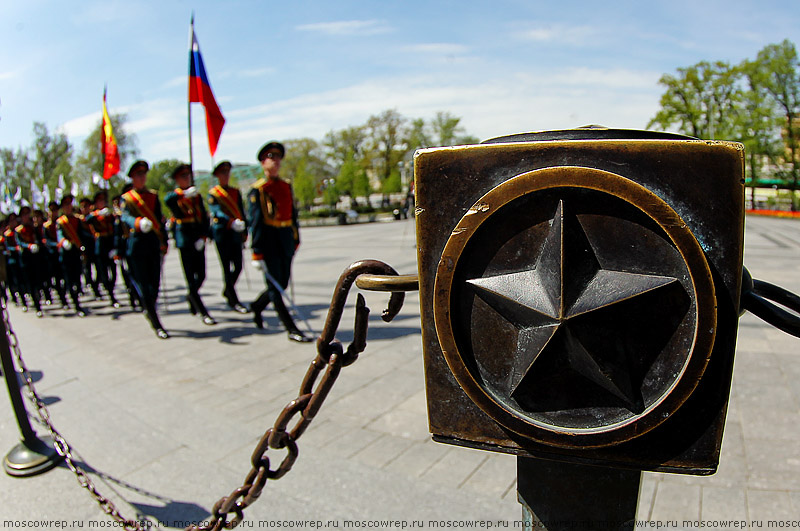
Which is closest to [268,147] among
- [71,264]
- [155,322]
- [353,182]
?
[155,322]

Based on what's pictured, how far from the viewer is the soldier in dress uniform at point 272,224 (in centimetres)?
671

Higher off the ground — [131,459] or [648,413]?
[648,413]

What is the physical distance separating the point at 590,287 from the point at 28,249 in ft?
46.3

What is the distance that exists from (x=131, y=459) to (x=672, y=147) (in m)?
3.62

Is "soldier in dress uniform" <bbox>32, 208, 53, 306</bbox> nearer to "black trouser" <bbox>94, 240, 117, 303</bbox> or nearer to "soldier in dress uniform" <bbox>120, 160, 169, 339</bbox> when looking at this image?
"black trouser" <bbox>94, 240, 117, 303</bbox>

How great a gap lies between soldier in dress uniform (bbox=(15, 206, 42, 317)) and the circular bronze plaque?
13.1 m

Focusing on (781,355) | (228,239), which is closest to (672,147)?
(781,355)

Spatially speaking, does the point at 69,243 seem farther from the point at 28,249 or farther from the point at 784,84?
the point at 784,84

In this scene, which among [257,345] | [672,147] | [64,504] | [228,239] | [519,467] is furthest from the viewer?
[228,239]

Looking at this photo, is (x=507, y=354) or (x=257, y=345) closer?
(x=507, y=354)

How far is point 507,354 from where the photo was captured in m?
1.08

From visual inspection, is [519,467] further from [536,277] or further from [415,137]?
[415,137]

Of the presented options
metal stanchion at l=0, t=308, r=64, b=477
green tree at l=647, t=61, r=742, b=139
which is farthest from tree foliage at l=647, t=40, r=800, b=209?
metal stanchion at l=0, t=308, r=64, b=477

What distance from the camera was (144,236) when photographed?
308 inches
